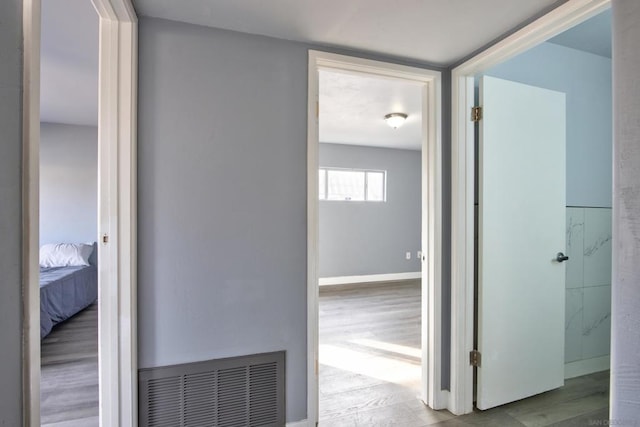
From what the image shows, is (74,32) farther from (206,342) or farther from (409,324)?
(409,324)

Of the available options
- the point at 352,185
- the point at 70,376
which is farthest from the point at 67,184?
the point at 352,185

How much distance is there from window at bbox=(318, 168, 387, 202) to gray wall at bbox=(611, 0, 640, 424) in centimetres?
444

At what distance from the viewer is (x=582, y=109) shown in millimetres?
2441

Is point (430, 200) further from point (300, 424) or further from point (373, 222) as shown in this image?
point (373, 222)

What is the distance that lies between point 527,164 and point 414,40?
3.68 feet

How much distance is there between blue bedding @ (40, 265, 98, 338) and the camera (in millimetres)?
3107

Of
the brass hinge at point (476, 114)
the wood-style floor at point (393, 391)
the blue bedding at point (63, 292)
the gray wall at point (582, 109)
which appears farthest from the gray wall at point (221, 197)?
the blue bedding at point (63, 292)

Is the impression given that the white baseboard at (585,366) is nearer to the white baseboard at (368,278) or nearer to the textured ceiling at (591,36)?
the textured ceiling at (591,36)

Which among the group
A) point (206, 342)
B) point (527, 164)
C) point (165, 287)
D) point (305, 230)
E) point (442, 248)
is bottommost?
point (206, 342)

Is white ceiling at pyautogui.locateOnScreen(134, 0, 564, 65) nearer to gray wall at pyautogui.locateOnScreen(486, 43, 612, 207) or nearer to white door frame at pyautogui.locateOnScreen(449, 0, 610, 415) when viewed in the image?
white door frame at pyautogui.locateOnScreen(449, 0, 610, 415)

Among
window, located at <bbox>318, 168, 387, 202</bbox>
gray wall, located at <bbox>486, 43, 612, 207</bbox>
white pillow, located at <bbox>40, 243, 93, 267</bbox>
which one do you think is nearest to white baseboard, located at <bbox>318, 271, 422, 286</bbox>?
window, located at <bbox>318, 168, 387, 202</bbox>

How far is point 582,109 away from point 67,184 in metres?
5.91

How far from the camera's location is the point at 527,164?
208 cm

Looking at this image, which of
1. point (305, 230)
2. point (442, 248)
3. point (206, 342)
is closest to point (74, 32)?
point (305, 230)
